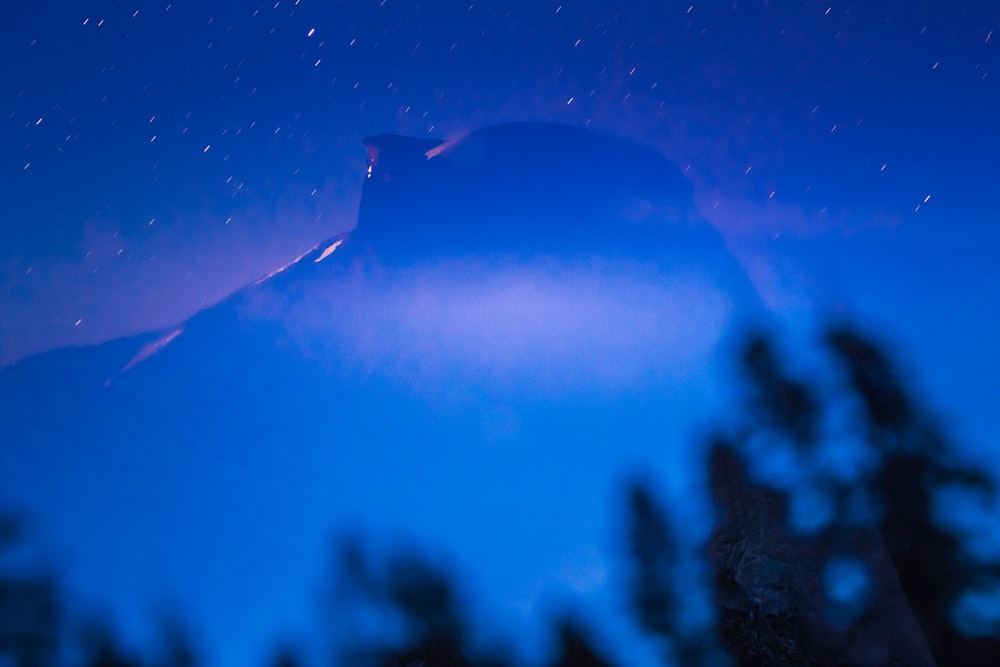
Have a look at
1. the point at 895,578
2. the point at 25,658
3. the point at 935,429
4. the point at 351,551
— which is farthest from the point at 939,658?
the point at 25,658

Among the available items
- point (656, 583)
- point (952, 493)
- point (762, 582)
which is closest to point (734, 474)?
point (762, 582)

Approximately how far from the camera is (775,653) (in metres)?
9.39

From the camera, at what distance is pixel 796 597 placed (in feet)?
31.8

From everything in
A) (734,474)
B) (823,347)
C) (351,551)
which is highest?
(351,551)

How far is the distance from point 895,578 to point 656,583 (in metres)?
4.27

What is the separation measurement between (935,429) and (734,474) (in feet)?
12.4

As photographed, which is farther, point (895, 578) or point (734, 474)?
point (734, 474)

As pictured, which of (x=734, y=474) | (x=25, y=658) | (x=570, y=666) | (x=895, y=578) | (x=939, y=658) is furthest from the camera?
(x=25, y=658)

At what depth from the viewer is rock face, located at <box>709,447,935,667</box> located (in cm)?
914

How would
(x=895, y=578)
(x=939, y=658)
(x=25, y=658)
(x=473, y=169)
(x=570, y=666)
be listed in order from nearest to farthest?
(x=939, y=658)
(x=895, y=578)
(x=570, y=666)
(x=25, y=658)
(x=473, y=169)

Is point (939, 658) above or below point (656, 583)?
below

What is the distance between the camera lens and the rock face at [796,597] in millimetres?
9141

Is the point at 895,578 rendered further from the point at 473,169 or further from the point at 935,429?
the point at 473,169

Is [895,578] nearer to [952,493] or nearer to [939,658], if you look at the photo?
[939,658]
